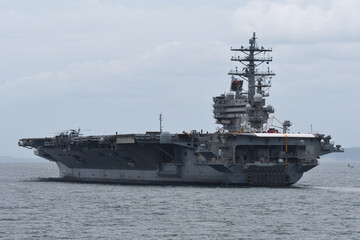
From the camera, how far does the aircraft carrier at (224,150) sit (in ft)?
143

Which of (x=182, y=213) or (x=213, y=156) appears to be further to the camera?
(x=213, y=156)

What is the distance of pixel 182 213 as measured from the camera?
3325cm

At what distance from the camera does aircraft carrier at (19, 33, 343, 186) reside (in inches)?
1718

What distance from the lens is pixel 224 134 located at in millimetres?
43312

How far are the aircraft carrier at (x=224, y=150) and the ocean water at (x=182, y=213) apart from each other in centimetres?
122

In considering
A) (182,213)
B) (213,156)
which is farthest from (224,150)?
(182,213)

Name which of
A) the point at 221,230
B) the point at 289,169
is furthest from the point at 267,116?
the point at 221,230

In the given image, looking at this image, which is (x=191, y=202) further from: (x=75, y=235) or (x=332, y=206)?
(x=75, y=235)

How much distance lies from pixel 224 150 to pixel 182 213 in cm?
1102

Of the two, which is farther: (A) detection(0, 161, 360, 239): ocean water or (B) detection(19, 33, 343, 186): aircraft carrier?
(B) detection(19, 33, 343, 186): aircraft carrier

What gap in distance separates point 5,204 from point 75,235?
13.0m

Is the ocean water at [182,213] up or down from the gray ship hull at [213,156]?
down

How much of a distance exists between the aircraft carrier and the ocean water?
1220mm

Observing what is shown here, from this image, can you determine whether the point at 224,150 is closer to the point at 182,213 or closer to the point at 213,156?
the point at 213,156
